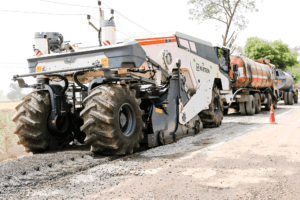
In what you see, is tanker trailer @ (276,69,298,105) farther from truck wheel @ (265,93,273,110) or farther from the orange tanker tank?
the orange tanker tank

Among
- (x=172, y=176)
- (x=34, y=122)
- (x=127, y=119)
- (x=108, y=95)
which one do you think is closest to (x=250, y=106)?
(x=127, y=119)

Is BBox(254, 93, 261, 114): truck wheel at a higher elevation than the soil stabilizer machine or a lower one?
lower

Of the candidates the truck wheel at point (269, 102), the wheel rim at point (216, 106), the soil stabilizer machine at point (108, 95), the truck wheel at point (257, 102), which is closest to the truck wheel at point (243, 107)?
the truck wheel at point (257, 102)

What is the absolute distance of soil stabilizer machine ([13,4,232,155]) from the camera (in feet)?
18.2

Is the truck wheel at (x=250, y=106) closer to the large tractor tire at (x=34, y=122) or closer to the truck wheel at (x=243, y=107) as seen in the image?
→ the truck wheel at (x=243, y=107)

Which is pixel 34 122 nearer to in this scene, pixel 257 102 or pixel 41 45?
pixel 41 45

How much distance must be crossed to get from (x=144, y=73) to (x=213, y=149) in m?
2.40

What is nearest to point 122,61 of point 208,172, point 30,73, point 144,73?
point 144,73

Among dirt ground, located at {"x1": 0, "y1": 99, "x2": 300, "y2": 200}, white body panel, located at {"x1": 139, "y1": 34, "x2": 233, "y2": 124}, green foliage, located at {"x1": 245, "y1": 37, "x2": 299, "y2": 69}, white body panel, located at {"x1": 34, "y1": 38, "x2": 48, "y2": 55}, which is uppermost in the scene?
green foliage, located at {"x1": 245, "y1": 37, "x2": 299, "y2": 69}

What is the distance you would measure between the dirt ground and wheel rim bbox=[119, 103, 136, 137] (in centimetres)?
57

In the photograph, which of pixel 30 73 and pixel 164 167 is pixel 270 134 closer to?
pixel 164 167

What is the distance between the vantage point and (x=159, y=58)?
313 inches

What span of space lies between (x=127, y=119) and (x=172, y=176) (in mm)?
1902

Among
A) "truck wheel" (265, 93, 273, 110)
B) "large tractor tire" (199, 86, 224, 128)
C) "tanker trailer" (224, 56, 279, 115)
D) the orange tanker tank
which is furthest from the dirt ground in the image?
"truck wheel" (265, 93, 273, 110)
